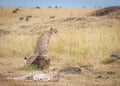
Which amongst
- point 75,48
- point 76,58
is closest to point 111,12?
point 75,48

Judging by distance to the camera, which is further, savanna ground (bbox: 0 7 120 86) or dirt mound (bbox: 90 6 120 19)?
dirt mound (bbox: 90 6 120 19)

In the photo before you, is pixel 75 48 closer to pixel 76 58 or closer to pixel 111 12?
pixel 76 58

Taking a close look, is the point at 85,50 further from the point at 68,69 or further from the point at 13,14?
the point at 13,14

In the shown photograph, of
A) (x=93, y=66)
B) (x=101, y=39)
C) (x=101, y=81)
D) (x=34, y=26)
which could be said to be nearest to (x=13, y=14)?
(x=34, y=26)

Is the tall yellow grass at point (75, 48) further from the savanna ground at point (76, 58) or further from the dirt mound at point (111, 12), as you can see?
the dirt mound at point (111, 12)

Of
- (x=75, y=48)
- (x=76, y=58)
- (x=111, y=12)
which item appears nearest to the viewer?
(x=76, y=58)

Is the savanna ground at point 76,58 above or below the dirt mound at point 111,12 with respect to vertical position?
below

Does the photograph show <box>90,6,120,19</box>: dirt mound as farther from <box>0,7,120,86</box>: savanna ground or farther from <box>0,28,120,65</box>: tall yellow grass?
<box>0,28,120,65</box>: tall yellow grass

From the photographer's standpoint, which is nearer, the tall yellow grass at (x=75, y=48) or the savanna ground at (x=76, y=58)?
the savanna ground at (x=76, y=58)

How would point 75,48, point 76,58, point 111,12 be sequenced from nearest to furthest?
point 76,58
point 75,48
point 111,12

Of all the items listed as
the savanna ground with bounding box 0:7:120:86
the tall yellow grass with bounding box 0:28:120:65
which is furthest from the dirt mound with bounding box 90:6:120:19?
the tall yellow grass with bounding box 0:28:120:65

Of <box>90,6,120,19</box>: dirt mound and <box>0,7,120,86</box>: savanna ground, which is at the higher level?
<box>90,6,120,19</box>: dirt mound

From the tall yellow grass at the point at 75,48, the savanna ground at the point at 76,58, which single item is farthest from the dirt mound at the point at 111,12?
the tall yellow grass at the point at 75,48

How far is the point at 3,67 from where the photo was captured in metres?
11.1
